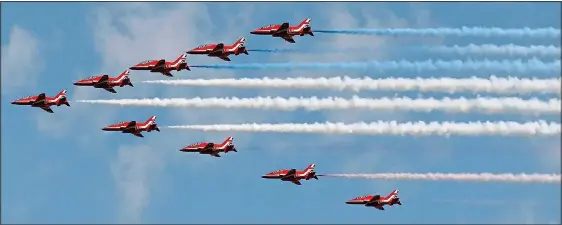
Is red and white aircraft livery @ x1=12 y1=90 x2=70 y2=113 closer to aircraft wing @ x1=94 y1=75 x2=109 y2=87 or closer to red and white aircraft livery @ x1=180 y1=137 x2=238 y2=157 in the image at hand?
aircraft wing @ x1=94 y1=75 x2=109 y2=87

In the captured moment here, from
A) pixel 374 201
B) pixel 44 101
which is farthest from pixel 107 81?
pixel 374 201

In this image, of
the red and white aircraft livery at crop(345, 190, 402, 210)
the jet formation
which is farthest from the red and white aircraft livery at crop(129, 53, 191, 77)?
the red and white aircraft livery at crop(345, 190, 402, 210)

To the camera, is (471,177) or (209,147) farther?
(209,147)

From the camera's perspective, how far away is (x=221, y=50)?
12725 centimetres

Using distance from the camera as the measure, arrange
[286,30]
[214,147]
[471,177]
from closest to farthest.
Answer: [471,177]
[286,30]
[214,147]

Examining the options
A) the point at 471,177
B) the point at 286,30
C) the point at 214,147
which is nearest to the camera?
the point at 471,177

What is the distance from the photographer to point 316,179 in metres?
129

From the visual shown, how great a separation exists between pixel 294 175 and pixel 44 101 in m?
23.8

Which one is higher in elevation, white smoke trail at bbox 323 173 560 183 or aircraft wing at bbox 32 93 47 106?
aircraft wing at bbox 32 93 47 106

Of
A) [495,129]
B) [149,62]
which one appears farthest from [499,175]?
[149,62]

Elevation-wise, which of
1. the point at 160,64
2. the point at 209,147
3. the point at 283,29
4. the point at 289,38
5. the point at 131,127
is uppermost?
the point at 283,29

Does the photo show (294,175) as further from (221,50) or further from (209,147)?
(221,50)

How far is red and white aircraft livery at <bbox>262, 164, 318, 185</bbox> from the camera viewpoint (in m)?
129

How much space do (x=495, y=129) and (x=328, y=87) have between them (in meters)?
17.6
